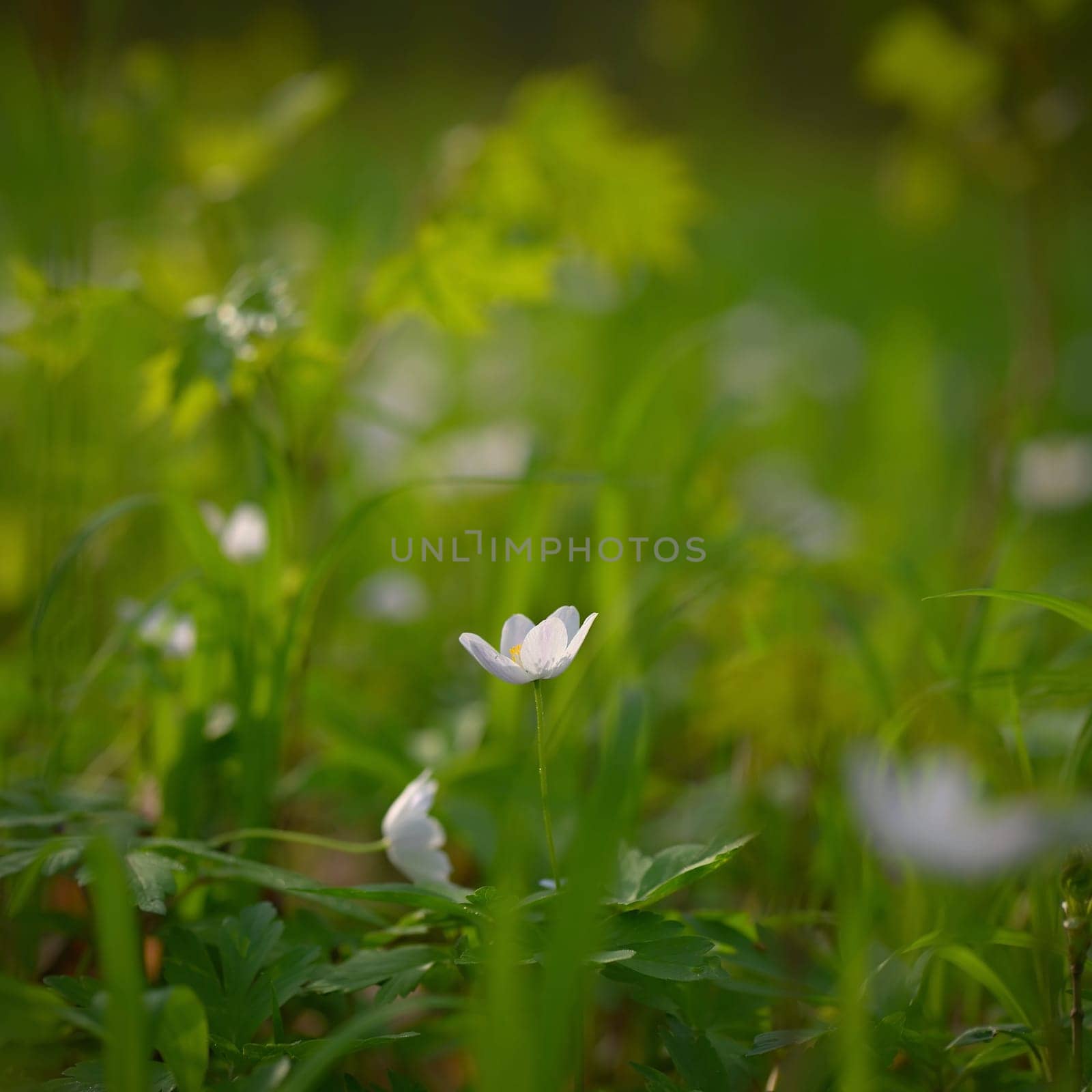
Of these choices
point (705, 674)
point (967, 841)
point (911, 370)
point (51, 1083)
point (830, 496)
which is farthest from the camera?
point (911, 370)

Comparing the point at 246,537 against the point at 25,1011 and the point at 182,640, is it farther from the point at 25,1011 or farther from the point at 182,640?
the point at 25,1011

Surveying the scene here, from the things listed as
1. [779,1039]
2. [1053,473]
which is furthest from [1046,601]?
[1053,473]

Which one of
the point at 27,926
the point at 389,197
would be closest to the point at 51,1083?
the point at 27,926

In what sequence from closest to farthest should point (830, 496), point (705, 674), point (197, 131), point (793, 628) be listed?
point (793, 628), point (705, 674), point (197, 131), point (830, 496)

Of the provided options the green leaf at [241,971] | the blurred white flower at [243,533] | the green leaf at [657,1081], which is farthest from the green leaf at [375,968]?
the blurred white flower at [243,533]

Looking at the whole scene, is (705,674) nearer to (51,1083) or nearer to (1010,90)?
(51,1083)
